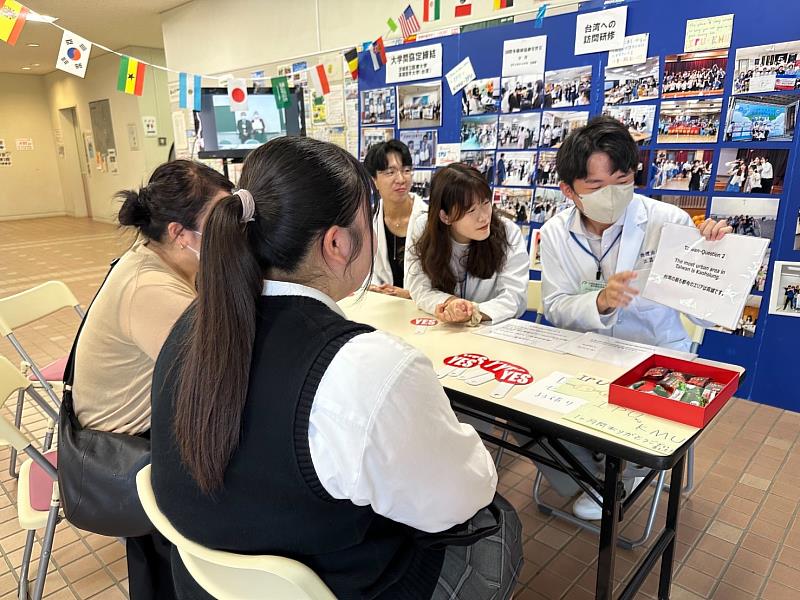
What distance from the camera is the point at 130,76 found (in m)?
3.68

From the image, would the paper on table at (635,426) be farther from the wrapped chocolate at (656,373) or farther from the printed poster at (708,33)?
the printed poster at (708,33)

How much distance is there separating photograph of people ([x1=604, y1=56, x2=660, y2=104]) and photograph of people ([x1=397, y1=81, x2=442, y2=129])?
4.19ft

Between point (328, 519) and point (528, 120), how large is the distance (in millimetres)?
3263

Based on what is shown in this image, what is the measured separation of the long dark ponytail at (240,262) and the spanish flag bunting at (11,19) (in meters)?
2.72

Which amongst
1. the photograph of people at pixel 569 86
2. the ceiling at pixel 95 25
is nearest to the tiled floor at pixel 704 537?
the photograph of people at pixel 569 86

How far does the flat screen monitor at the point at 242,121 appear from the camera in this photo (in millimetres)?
4711

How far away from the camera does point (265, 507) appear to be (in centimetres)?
80

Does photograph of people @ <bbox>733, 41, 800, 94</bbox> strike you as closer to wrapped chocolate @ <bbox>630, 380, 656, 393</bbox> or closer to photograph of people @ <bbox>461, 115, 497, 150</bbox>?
photograph of people @ <bbox>461, 115, 497, 150</bbox>

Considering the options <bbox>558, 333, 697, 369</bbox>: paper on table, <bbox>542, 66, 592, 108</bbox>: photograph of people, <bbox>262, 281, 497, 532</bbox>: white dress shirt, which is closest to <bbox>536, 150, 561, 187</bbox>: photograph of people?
<bbox>542, 66, 592, 108</bbox>: photograph of people

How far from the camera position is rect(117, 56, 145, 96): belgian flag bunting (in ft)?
12.0

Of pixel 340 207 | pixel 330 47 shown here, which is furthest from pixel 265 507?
pixel 330 47

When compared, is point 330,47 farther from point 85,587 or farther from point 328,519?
point 328,519

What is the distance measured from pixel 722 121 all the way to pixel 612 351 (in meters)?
1.84

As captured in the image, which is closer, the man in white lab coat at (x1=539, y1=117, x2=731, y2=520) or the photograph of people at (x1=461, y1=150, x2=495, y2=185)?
the man in white lab coat at (x1=539, y1=117, x2=731, y2=520)
